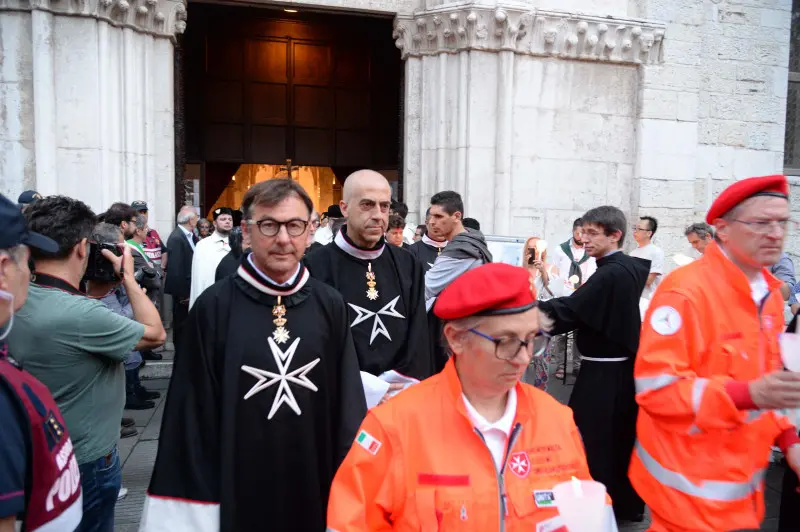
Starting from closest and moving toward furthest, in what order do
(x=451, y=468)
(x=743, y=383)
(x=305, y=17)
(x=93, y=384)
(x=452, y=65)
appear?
(x=451, y=468), (x=743, y=383), (x=93, y=384), (x=452, y=65), (x=305, y=17)

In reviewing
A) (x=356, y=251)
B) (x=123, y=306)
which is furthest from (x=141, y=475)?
(x=356, y=251)

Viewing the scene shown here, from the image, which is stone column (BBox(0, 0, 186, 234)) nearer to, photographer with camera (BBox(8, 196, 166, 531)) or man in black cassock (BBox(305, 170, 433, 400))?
man in black cassock (BBox(305, 170, 433, 400))

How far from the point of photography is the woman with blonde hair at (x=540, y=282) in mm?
5469

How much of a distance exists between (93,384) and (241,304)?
78cm

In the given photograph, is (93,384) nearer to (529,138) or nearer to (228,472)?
(228,472)

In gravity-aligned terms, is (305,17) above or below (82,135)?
above

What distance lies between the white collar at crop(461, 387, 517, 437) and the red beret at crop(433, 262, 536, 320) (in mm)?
266

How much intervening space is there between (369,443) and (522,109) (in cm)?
699

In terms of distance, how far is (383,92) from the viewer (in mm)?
13125

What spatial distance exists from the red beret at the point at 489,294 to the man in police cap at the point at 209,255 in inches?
216

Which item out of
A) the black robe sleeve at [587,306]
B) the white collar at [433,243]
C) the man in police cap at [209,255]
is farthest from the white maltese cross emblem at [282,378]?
the man in police cap at [209,255]

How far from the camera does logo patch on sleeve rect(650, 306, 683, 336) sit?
7.75ft

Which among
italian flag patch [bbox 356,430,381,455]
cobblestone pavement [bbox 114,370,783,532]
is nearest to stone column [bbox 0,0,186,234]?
cobblestone pavement [bbox 114,370,783,532]

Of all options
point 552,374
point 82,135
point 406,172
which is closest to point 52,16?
point 82,135
